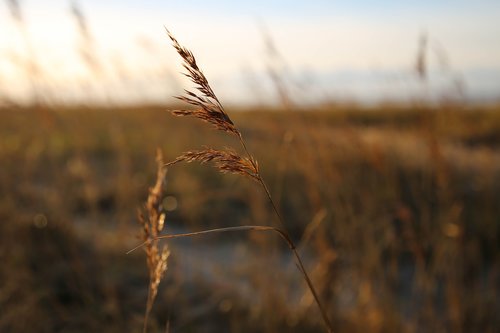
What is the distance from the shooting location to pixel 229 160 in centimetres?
86

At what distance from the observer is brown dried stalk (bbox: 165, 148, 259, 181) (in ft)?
2.77

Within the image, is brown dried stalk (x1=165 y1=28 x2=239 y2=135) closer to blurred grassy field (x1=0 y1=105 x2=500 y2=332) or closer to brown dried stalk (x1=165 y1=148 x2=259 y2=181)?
brown dried stalk (x1=165 y1=148 x2=259 y2=181)

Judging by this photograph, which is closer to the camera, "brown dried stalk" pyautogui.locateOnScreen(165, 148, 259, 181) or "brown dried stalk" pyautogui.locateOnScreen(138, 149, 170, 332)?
"brown dried stalk" pyautogui.locateOnScreen(165, 148, 259, 181)

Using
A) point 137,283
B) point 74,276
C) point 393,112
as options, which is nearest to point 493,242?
point 137,283

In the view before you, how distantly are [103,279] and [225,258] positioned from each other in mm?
1184

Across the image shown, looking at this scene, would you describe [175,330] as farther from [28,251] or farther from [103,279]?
[28,251]

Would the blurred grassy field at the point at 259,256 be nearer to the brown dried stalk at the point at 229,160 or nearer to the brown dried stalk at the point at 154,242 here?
the brown dried stalk at the point at 154,242

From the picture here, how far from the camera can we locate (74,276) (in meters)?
2.71

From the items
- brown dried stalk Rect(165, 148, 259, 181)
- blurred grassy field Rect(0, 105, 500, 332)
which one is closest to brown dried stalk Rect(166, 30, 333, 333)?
brown dried stalk Rect(165, 148, 259, 181)

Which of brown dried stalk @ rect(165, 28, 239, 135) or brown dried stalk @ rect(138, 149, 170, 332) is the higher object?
brown dried stalk @ rect(165, 28, 239, 135)

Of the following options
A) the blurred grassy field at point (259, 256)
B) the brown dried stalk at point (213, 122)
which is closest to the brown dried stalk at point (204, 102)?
the brown dried stalk at point (213, 122)

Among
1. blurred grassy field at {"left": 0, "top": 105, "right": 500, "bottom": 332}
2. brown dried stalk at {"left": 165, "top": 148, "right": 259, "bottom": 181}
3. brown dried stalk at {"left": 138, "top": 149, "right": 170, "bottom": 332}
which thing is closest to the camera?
brown dried stalk at {"left": 165, "top": 148, "right": 259, "bottom": 181}

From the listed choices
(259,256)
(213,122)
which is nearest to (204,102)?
(213,122)

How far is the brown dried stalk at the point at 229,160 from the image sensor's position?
2.77ft
